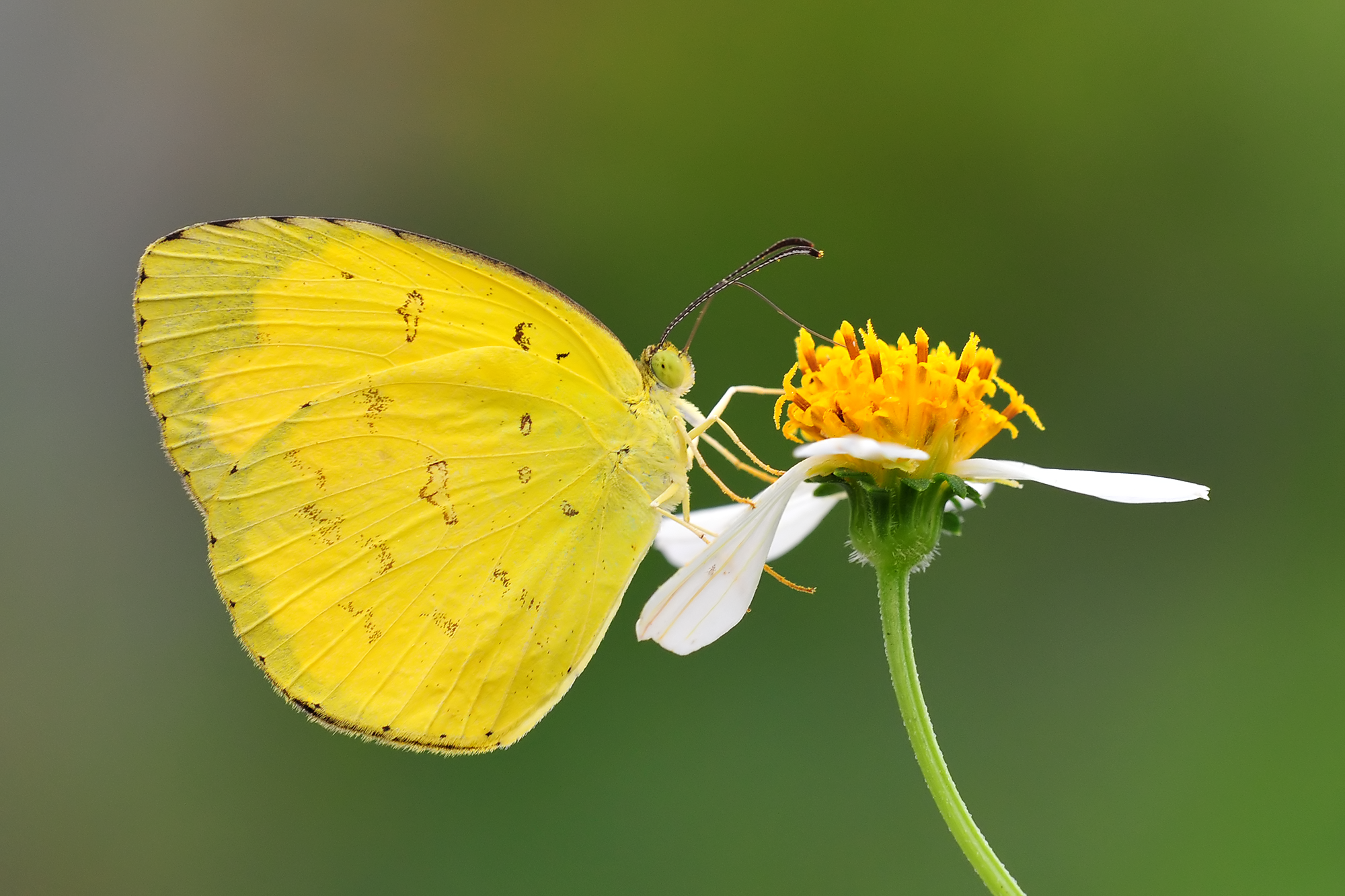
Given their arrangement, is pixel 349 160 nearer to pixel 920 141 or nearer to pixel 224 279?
pixel 920 141

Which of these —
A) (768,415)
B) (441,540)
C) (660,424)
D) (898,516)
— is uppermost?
(768,415)

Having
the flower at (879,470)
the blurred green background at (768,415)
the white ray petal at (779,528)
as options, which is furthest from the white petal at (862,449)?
the blurred green background at (768,415)

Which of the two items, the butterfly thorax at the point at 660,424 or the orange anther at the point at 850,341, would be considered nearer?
the orange anther at the point at 850,341

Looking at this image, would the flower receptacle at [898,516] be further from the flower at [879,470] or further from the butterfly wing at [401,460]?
the butterfly wing at [401,460]

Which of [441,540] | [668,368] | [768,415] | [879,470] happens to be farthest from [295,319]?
[768,415]

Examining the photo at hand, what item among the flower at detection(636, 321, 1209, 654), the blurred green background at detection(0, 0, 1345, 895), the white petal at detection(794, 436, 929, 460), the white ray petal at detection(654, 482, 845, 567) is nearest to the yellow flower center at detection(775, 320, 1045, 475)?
the flower at detection(636, 321, 1209, 654)

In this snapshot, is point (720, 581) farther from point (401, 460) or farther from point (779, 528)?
point (401, 460)

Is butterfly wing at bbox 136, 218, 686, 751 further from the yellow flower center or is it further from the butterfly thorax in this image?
the yellow flower center
